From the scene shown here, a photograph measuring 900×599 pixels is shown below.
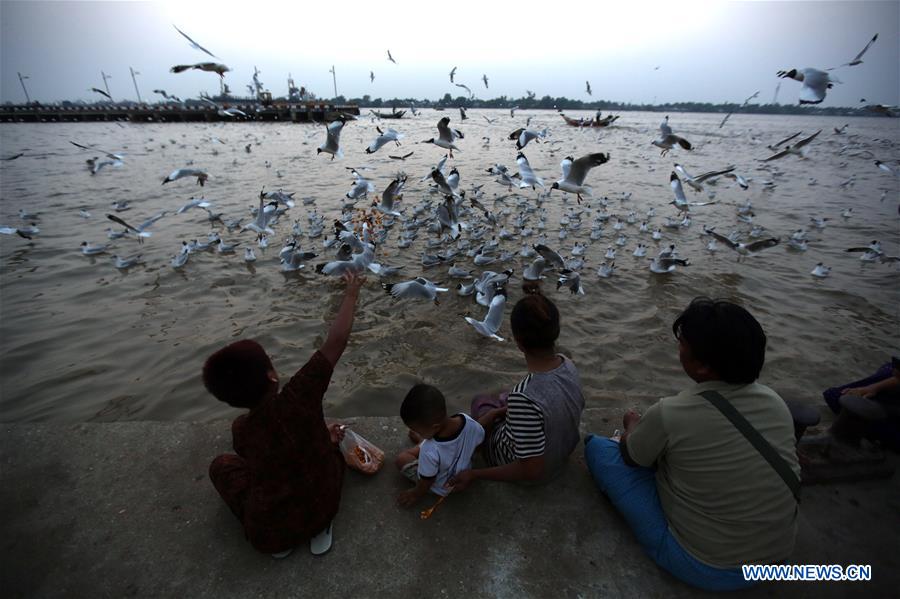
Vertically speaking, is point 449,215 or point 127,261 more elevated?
point 449,215

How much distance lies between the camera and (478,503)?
2102 millimetres

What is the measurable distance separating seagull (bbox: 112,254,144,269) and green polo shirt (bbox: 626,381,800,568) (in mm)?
7543

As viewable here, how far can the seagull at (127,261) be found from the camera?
20.4 ft

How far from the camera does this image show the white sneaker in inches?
72.1

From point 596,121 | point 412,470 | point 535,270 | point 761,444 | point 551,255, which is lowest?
point 535,270

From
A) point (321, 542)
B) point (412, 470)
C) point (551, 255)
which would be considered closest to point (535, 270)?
point (551, 255)

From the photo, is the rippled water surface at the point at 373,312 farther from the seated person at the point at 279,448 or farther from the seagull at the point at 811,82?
the seagull at the point at 811,82

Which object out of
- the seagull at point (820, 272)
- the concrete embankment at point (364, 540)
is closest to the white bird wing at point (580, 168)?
the concrete embankment at point (364, 540)

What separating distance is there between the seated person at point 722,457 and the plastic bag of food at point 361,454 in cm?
Result: 138

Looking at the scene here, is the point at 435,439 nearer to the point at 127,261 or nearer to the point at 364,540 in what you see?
the point at 364,540

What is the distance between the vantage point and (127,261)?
20.7 feet

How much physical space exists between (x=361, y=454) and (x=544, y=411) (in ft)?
3.58

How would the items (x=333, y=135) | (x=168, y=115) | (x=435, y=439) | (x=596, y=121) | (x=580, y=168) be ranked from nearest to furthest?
(x=435, y=439), (x=580, y=168), (x=333, y=135), (x=596, y=121), (x=168, y=115)

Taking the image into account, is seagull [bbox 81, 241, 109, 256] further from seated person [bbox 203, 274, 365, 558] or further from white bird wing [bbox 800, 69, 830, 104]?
white bird wing [bbox 800, 69, 830, 104]
